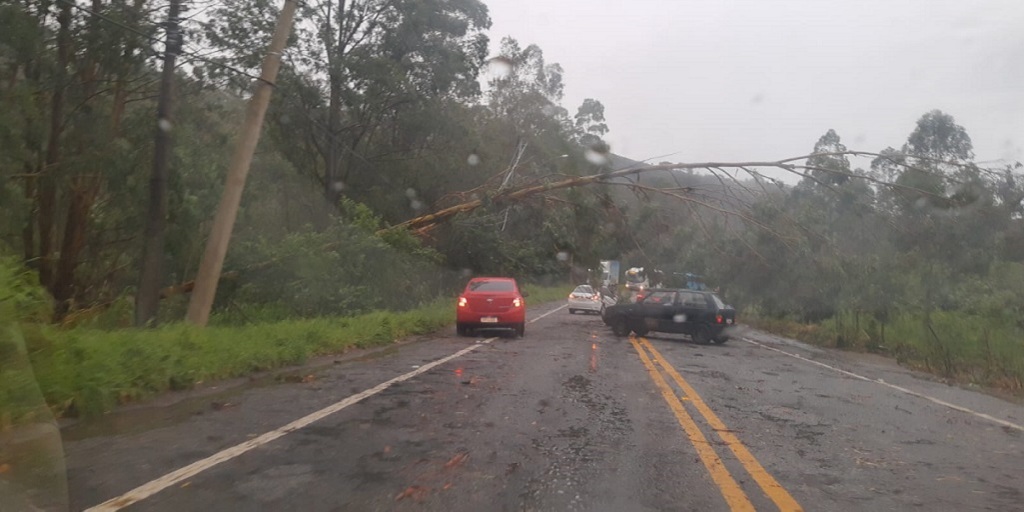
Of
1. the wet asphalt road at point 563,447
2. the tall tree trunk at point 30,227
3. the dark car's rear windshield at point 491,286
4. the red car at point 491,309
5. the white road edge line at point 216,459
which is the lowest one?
the white road edge line at point 216,459

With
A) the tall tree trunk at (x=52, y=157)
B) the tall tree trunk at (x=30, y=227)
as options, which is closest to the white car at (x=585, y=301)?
the tall tree trunk at (x=52, y=157)

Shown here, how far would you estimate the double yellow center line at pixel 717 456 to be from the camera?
6438mm

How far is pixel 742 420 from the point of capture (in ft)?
33.2

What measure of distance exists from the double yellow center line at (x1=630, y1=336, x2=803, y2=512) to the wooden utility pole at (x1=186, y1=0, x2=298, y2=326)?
8.31 meters

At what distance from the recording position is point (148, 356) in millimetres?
10734

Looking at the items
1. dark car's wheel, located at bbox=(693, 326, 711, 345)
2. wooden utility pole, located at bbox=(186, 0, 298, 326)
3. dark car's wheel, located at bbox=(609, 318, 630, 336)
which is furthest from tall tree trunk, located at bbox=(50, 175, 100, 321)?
dark car's wheel, located at bbox=(693, 326, 711, 345)

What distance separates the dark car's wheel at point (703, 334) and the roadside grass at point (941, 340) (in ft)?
15.8

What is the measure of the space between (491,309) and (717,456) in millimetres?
15210

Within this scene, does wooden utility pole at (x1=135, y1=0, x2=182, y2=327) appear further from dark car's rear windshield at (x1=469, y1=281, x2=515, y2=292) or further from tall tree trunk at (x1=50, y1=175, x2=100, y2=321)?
dark car's rear windshield at (x1=469, y1=281, x2=515, y2=292)

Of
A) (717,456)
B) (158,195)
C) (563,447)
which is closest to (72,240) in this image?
(158,195)

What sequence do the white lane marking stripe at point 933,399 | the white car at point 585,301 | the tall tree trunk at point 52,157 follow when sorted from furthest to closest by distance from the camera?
the white car at point 585,301 → the tall tree trunk at point 52,157 → the white lane marking stripe at point 933,399

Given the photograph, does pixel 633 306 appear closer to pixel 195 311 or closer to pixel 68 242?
pixel 195 311

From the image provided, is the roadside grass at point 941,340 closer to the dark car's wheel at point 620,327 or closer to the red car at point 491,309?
the dark car's wheel at point 620,327

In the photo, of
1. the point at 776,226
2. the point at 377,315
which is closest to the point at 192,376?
the point at 377,315
